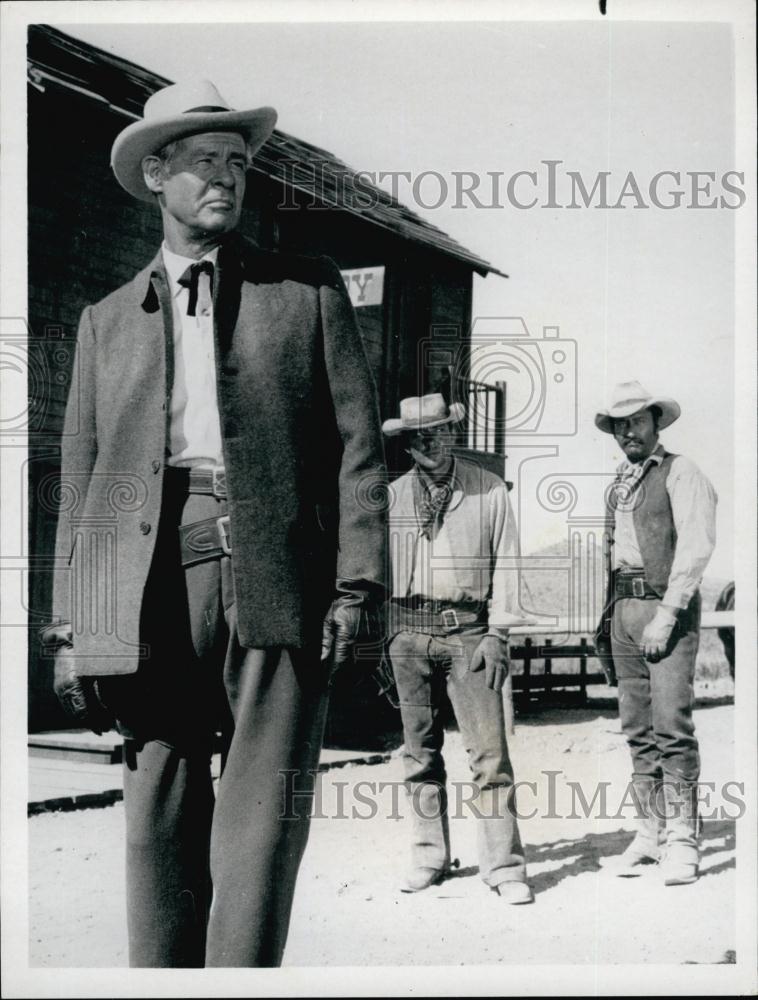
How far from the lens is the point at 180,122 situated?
3.42m

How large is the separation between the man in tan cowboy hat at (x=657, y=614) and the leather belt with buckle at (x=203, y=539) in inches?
77.9

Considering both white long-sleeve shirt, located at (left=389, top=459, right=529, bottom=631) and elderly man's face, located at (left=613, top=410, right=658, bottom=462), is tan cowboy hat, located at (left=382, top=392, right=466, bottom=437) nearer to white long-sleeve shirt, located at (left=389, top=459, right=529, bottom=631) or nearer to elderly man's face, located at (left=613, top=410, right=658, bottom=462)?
white long-sleeve shirt, located at (left=389, top=459, right=529, bottom=631)

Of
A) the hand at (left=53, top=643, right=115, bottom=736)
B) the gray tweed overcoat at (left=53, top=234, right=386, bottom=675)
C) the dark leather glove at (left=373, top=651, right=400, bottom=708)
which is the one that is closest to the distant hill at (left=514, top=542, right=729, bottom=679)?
the dark leather glove at (left=373, top=651, right=400, bottom=708)

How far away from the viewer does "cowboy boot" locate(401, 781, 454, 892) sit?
15.1 ft

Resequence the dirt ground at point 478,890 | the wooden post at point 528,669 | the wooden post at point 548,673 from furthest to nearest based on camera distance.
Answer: the wooden post at point 528,669
the wooden post at point 548,673
the dirt ground at point 478,890

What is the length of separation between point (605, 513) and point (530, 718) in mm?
1256

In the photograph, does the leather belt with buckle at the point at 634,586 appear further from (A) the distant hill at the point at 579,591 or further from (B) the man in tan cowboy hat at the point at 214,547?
(B) the man in tan cowboy hat at the point at 214,547

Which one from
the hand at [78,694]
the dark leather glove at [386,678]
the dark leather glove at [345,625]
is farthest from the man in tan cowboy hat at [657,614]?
the hand at [78,694]

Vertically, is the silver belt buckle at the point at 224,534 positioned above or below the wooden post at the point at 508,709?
above

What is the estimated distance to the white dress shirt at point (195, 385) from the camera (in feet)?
11.1

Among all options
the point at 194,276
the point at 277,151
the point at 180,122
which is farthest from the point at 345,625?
the point at 277,151

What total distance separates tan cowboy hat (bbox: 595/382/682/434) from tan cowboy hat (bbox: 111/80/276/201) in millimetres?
1804

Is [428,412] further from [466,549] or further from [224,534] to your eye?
[224,534]

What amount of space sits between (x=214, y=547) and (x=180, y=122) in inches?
47.8
